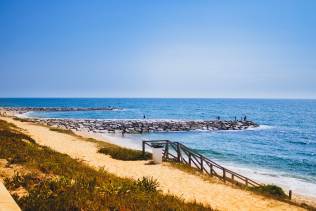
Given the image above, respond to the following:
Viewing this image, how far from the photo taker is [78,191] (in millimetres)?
8547

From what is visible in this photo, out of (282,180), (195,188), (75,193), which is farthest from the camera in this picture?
(282,180)

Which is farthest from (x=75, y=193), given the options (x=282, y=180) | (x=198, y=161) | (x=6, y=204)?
(x=282, y=180)

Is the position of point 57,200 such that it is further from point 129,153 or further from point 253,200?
point 129,153

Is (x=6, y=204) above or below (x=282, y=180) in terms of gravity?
above

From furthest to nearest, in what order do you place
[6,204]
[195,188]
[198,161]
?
[198,161], [195,188], [6,204]

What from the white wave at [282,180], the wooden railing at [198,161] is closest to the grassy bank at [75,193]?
the wooden railing at [198,161]

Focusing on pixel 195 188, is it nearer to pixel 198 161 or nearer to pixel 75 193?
pixel 198 161

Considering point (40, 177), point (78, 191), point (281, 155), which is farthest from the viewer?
point (281, 155)

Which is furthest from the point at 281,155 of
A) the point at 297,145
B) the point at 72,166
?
the point at 72,166

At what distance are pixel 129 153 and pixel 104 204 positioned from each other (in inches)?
577

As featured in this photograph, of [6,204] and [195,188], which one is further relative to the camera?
[195,188]

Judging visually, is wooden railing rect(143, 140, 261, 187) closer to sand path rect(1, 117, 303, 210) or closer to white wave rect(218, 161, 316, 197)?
sand path rect(1, 117, 303, 210)

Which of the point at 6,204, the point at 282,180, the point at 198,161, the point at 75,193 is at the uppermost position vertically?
the point at 6,204

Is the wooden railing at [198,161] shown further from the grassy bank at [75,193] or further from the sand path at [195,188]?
the grassy bank at [75,193]
